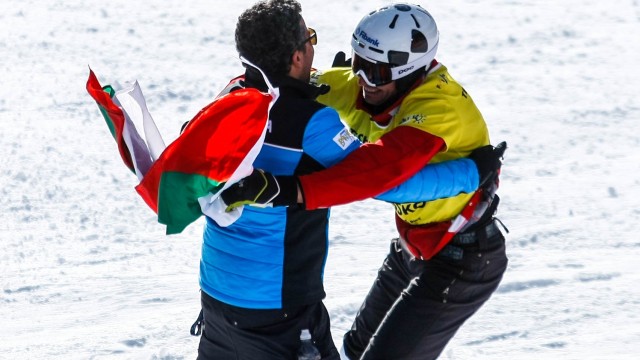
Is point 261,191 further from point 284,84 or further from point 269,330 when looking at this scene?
point 269,330

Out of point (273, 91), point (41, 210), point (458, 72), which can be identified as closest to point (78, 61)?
point (41, 210)

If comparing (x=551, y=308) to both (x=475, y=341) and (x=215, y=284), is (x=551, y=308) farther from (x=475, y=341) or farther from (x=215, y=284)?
(x=215, y=284)

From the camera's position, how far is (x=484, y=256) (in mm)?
4848

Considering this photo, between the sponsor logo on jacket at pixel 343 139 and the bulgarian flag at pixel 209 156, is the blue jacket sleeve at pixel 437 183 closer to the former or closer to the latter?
the sponsor logo on jacket at pixel 343 139

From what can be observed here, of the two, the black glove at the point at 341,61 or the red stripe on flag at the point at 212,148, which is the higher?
the red stripe on flag at the point at 212,148

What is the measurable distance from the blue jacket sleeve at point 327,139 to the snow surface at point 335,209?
2.53 m

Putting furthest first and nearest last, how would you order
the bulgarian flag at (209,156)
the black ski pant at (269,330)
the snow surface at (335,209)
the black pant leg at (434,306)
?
the snow surface at (335,209)
the black pant leg at (434,306)
the black ski pant at (269,330)
the bulgarian flag at (209,156)

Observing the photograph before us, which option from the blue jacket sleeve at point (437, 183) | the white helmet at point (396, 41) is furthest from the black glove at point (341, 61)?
the blue jacket sleeve at point (437, 183)

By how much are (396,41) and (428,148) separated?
2.07ft

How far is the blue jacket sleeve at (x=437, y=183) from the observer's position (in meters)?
4.11

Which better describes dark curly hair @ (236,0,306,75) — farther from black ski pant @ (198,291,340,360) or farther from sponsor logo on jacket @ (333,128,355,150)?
black ski pant @ (198,291,340,360)

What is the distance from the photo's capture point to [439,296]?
15.6 feet

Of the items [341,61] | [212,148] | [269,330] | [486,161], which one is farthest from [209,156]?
[341,61]

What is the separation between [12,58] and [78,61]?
68 centimetres
